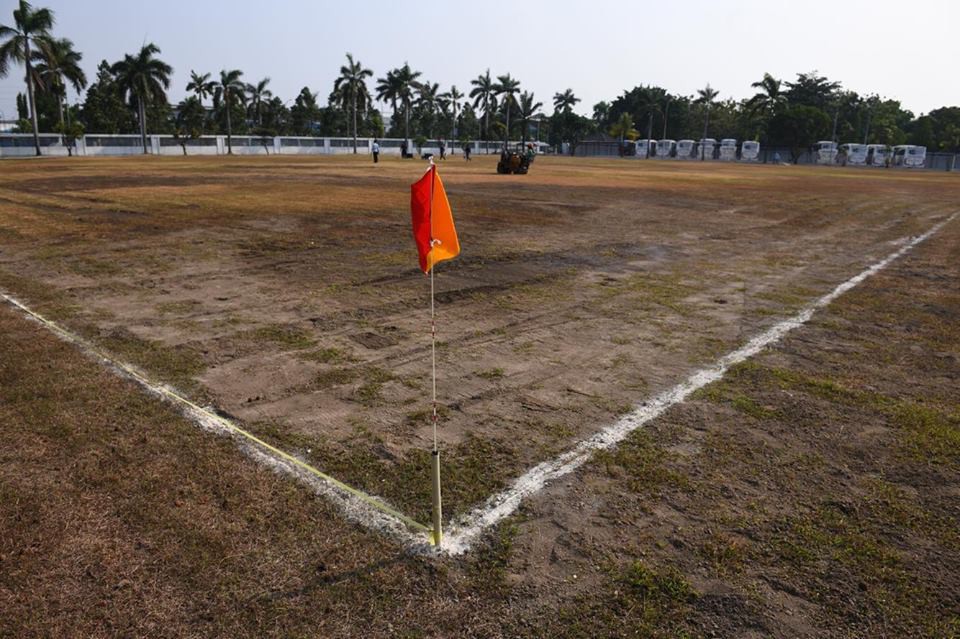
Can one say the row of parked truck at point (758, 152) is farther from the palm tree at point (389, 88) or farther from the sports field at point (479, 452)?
the sports field at point (479, 452)

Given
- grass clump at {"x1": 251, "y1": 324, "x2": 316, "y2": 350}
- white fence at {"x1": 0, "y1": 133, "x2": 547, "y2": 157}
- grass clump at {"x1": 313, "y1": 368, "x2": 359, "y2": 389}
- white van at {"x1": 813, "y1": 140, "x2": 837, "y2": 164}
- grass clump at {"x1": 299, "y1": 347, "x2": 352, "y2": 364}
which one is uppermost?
white van at {"x1": 813, "y1": 140, "x2": 837, "y2": 164}

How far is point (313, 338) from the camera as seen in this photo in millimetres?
6551

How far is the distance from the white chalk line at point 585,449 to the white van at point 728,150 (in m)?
105

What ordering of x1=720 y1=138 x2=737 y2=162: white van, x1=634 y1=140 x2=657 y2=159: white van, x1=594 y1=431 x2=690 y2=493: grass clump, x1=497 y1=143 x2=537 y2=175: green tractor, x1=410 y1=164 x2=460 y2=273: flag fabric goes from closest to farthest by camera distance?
x1=410 y1=164 x2=460 y2=273: flag fabric
x1=594 y1=431 x2=690 y2=493: grass clump
x1=497 y1=143 x2=537 y2=175: green tractor
x1=720 y1=138 x2=737 y2=162: white van
x1=634 y1=140 x2=657 y2=159: white van

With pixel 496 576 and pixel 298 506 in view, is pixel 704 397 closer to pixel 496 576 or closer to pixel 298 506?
pixel 496 576

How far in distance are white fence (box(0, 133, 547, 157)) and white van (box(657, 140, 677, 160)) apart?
109 ft

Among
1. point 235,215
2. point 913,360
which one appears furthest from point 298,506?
point 235,215

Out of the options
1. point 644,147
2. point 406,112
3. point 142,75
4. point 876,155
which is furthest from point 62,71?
point 876,155

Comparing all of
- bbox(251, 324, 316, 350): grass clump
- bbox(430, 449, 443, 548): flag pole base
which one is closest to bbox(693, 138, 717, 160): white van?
bbox(251, 324, 316, 350): grass clump

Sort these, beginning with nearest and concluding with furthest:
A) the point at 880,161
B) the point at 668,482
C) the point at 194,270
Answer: the point at 668,482 < the point at 194,270 < the point at 880,161

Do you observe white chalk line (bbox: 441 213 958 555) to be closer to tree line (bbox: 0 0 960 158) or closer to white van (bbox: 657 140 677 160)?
tree line (bbox: 0 0 960 158)

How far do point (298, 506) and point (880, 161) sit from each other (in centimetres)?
10360

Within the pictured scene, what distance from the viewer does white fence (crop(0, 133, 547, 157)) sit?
60.0 meters

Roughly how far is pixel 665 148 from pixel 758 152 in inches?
615
